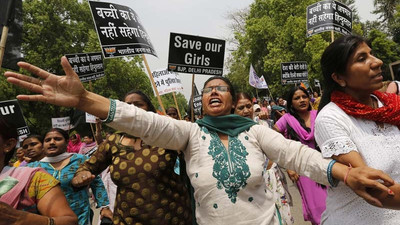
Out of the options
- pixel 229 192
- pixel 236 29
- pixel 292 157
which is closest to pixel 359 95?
pixel 292 157

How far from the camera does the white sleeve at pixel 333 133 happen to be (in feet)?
5.68

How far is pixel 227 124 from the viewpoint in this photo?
2240 millimetres

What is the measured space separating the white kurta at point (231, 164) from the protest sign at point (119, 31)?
9.62 feet

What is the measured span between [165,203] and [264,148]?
924 millimetres

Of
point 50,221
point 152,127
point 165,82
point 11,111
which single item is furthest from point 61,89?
point 165,82

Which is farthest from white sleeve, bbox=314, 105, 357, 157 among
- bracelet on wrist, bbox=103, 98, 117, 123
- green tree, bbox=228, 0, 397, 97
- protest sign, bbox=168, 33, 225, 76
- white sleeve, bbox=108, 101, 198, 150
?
green tree, bbox=228, 0, 397, 97

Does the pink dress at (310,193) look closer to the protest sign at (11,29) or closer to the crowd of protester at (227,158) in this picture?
the crowd of protester at (227,158)

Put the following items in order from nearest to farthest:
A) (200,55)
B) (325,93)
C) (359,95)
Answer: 1. (359,95)
2. (325,93)
3. (200,55)

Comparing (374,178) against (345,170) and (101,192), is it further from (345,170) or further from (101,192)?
(101,192)

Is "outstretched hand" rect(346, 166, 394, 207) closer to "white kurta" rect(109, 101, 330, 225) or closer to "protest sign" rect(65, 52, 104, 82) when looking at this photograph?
"white kurta" rect(109, 101, 330, 225)

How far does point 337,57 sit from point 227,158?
2.84ft

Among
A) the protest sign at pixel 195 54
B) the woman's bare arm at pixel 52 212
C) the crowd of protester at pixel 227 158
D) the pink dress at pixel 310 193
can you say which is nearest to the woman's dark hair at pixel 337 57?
the crowd of protester at pixel 227 158

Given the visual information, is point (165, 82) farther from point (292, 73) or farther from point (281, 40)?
point (281, 40)

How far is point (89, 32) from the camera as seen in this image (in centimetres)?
2600
